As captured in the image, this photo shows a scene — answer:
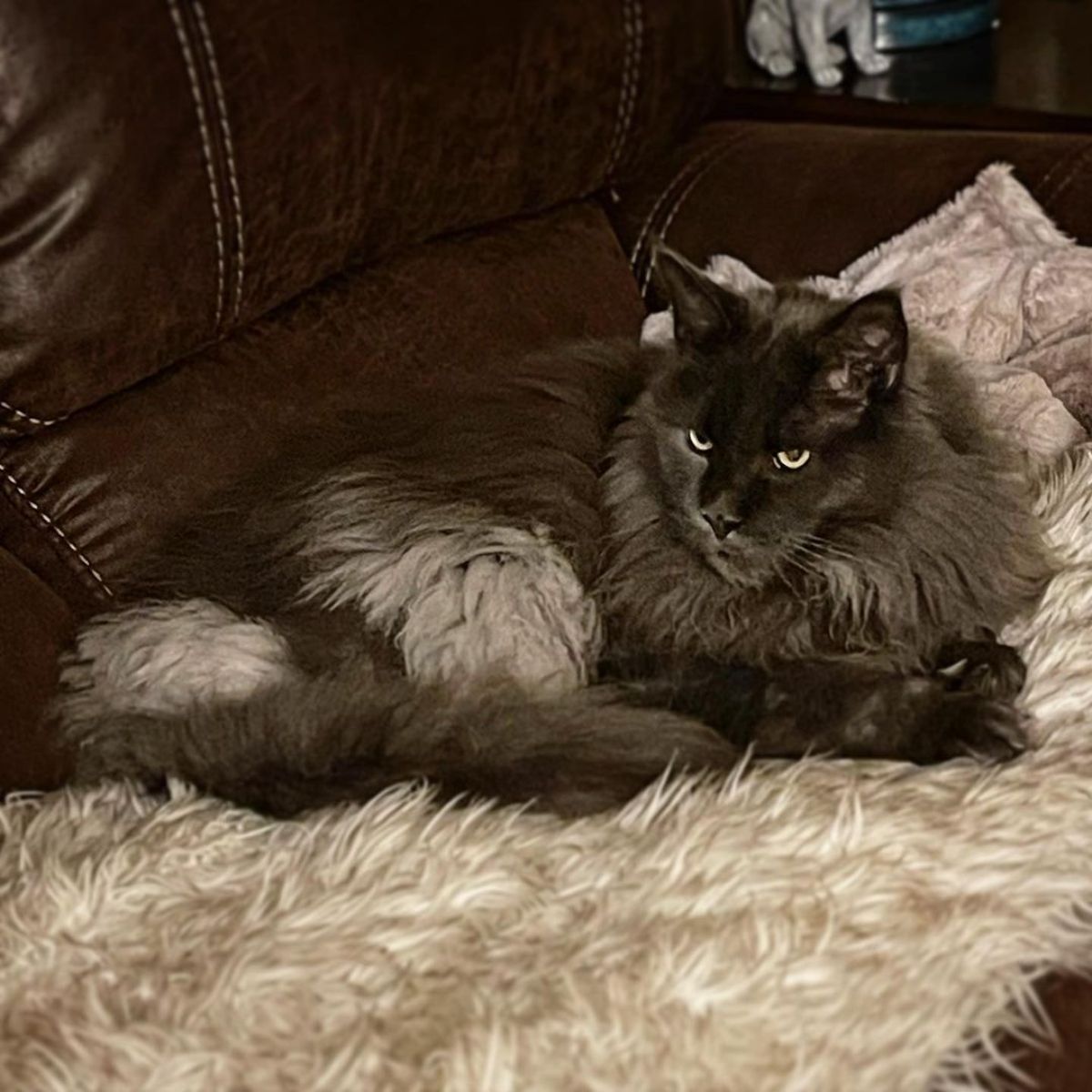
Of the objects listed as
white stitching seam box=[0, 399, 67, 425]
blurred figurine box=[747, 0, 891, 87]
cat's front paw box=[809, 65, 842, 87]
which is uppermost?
blurred figurine box=[747, 0, 891, 87]

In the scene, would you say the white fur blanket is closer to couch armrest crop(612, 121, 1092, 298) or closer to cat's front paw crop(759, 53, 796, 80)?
couch armrest crop(612, 121, 1092, 298)

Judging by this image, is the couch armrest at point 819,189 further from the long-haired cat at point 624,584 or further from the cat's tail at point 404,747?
the cat's tail at point 404,747

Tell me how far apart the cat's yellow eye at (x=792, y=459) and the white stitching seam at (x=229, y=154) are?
1.91 ft

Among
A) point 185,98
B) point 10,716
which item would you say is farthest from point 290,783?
point 185,98

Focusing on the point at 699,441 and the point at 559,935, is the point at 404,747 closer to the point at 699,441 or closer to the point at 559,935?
the point at 559,935

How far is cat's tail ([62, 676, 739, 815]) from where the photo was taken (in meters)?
1.33

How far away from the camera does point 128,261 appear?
155 centimetres

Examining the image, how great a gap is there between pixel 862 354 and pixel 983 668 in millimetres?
312

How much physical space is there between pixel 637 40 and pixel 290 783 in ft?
3.62

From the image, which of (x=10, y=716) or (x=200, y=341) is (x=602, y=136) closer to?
(x=200, y=341)

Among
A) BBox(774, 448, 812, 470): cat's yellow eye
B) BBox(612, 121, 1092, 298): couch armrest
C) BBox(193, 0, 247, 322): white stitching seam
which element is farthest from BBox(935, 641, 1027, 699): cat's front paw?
BBox(193, 0, 247, 322): white stitching seam

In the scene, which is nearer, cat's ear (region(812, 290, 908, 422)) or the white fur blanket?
the white fur blanket

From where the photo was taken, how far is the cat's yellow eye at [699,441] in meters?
1.52

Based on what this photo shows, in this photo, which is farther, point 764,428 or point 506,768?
point 764,428
